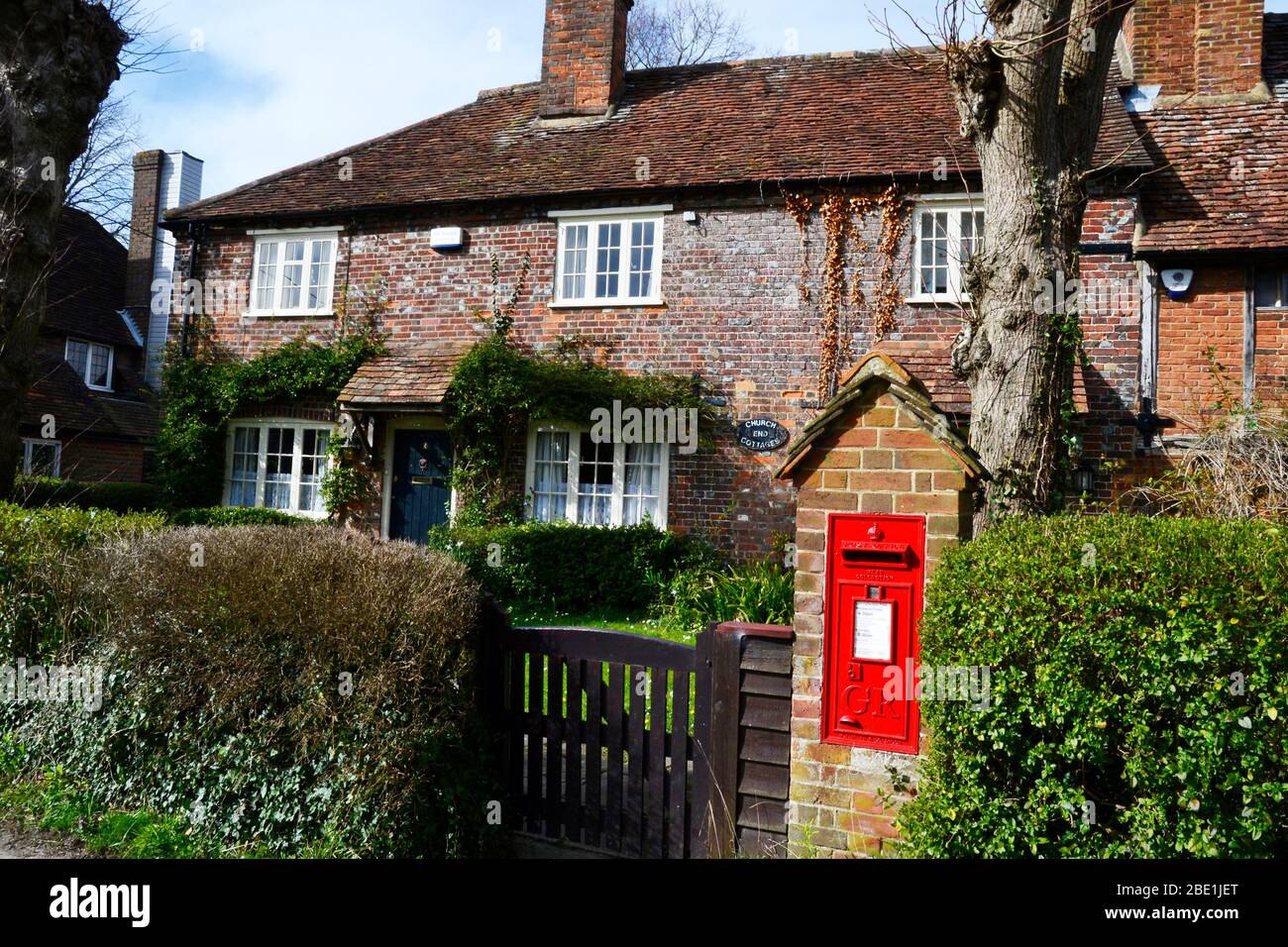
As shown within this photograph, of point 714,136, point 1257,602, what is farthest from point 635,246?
point 1257,602

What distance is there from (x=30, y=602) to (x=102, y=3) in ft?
21.1

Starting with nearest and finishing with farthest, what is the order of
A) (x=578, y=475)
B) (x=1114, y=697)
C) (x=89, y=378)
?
(x=1114, y=697)
(x=578, y=475)
(x=89, y=378)

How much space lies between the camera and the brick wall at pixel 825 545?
4.17 meters

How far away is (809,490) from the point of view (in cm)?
448

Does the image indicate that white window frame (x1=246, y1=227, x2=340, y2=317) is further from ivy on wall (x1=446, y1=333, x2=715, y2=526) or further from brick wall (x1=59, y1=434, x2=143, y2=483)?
brick wall (x1=59, y1=434, x2=143, y2=483)

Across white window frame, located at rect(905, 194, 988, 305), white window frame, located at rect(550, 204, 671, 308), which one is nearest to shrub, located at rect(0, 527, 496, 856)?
white window frame, located at rect(550, 204, 671, 308)

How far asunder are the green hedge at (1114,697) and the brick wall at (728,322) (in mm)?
7940

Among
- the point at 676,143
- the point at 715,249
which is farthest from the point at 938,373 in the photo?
the point at 676,143

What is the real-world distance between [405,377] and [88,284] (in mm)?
16926

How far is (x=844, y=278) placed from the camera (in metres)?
12.6

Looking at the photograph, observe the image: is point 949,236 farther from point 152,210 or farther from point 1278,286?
point 152,210

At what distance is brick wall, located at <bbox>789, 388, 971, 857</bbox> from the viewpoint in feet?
13.7

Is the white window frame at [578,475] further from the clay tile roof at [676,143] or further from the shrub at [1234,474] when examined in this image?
the shrub at [1234,474]

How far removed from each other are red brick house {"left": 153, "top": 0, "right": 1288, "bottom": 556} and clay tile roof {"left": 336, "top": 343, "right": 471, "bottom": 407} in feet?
0.18
